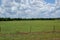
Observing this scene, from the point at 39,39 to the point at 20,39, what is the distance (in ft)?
5.15

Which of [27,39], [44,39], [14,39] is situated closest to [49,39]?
[44,39]

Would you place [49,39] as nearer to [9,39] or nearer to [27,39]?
[27,39]

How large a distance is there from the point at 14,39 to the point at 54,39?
332 centimetres

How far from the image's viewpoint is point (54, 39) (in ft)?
51.7

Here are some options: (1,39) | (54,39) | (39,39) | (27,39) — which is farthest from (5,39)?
(54,39)

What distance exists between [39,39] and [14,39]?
6.74 ft

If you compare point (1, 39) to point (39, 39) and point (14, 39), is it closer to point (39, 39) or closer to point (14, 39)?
point (14, 39)

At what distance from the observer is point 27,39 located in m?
15.6

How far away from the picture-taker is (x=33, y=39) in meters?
15.6

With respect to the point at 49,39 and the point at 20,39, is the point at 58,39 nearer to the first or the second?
the point at 49,39

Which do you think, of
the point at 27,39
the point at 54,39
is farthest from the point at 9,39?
the point at 54,39

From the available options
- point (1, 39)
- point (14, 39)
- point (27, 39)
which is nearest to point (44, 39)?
point (27, 39)

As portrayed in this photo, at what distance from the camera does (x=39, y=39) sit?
614 inches

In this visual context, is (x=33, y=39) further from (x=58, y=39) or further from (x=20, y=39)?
(x=58, y=39)
